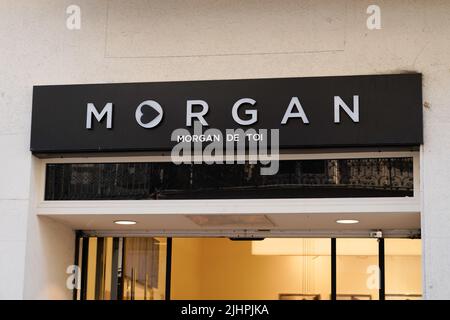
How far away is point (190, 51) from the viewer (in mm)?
8219

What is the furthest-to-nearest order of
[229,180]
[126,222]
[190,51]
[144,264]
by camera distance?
[144,264] → [126,222] → [190,51] → [229,180]

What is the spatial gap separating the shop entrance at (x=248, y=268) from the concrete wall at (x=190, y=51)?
39.8 inches

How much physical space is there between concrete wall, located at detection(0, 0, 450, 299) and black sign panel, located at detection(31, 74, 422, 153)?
143 mm

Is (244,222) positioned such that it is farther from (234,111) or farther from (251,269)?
(251,269)

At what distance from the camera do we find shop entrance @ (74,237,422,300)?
8.79 meters

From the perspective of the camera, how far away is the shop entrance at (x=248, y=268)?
879cm

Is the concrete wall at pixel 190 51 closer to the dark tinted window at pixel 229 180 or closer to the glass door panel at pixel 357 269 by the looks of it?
the dark tinted window at pixel 229 180

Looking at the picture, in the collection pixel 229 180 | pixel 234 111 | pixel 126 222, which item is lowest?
pixel 126 222

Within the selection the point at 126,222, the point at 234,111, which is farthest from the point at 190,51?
the point at 126,222

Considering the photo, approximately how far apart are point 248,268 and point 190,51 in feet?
9.24

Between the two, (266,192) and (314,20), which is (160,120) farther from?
(314,20)

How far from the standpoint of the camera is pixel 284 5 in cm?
818

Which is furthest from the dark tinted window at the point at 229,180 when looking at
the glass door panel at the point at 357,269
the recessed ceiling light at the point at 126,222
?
the glass door panel at the point at 357,269

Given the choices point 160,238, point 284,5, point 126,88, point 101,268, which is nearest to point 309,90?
point 284,5
